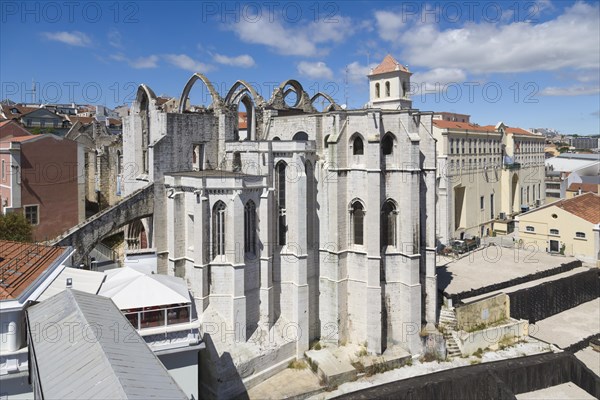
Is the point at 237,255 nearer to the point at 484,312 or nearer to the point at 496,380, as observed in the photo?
the point at 496,380

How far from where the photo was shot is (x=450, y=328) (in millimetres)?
24844

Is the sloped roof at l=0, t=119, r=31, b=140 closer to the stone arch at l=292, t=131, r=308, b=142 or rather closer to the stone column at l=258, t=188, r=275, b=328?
the stone arch at l=292, t=131, r=308, b=142

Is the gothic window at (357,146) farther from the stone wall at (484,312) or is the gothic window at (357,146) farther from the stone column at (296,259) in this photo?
the stone wall at (484,312)

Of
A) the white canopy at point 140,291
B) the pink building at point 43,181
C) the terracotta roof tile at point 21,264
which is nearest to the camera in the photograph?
the terracotta roof tile at point 21,264

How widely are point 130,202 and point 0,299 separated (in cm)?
931

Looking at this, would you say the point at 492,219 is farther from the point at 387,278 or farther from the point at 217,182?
the point at 217,182

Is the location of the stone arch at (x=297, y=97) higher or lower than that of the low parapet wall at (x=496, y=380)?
higher

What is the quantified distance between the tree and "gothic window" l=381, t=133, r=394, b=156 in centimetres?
1859

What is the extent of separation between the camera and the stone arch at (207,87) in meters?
26.2

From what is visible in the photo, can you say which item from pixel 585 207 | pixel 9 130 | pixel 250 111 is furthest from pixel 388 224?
pixel 585 207

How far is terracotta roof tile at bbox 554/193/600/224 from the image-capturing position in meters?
40.8

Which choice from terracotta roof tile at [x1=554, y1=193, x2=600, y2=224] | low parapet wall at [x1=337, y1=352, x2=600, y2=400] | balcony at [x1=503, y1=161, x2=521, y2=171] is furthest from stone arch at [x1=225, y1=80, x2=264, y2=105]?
balcony at [x1=503, y1=161, x2=521, y2=171]

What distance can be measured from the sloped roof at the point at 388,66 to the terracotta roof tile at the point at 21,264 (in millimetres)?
30847

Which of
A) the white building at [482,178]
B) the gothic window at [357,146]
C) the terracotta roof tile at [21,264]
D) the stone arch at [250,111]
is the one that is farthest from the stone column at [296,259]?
the white building at [482,178]
